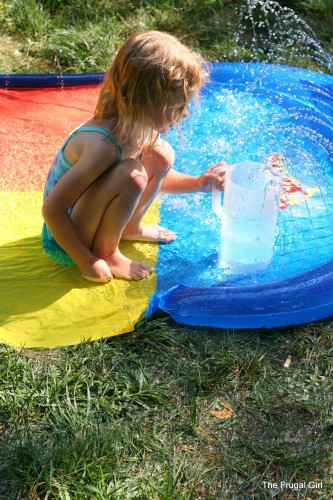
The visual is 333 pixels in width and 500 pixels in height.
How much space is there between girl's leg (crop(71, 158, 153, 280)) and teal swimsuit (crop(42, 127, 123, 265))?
0.21 feet

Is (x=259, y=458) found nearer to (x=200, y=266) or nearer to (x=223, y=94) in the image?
(x=200, y=266)

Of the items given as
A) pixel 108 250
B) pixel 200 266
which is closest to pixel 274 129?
pixel 200 266

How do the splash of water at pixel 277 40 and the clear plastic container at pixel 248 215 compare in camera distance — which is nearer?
the clear plastic container at pixel 248 215

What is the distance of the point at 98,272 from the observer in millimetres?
2309

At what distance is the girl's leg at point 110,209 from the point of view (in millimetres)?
2186

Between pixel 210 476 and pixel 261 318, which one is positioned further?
pixel 261 318

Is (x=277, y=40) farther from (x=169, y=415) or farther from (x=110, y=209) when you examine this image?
(x=169, y=415)

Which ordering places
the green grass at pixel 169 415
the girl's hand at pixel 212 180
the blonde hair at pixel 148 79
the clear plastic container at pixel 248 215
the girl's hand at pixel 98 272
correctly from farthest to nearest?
the girl's hand at pixel 212 180, the clear plastic container at pixel 248 215, the girl's hand at pixel 98 272, the blonde hair at pixel 148 79, the green grass at pixel 169 415

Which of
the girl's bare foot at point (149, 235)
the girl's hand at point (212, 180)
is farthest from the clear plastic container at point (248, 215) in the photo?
the girl's bare foot at point (149, 235)

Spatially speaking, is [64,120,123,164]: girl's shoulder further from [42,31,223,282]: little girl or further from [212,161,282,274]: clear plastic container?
[212,161,282,274]: clear plastic container

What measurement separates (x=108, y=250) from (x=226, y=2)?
→ 8.20 feet

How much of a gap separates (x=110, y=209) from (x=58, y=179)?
205 mm

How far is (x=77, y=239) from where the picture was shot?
2238mm

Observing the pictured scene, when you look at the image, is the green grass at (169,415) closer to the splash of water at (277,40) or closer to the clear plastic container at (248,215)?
the clear plastic container at (248,215)
